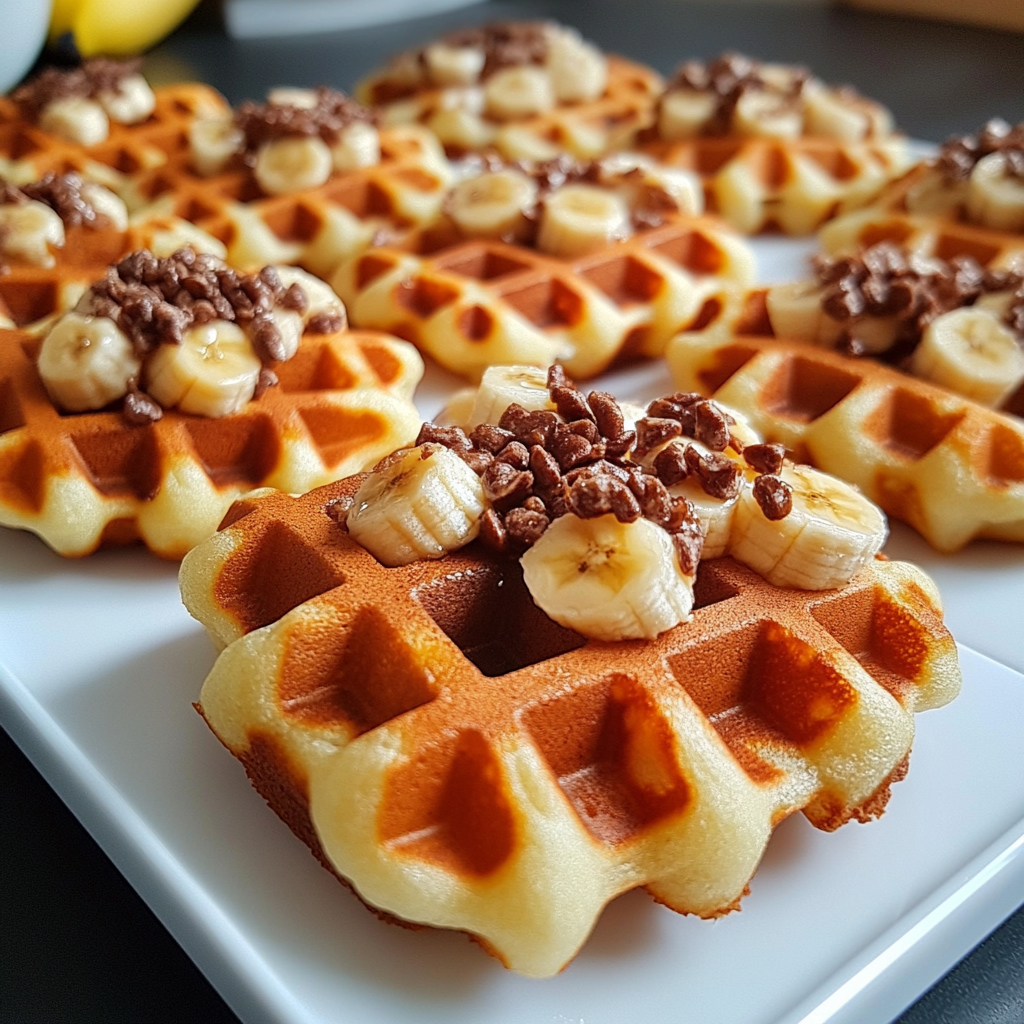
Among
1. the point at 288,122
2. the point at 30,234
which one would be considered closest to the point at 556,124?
the point at 288,122

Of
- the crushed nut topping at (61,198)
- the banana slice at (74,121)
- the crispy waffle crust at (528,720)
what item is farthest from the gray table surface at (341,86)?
the banana slice at (74,121)

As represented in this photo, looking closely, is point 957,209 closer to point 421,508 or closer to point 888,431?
point 888,431

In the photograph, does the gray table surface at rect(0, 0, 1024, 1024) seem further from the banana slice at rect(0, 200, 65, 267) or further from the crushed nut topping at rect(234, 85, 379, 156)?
the crushed nut topping at rect(234, 85, 379, 156)


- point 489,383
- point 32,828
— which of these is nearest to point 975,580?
point 489,383

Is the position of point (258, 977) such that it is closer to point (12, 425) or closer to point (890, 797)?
point (890, 797)

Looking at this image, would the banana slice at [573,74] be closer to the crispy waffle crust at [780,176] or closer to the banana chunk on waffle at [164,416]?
the crispy waffle crust at [780,176]
